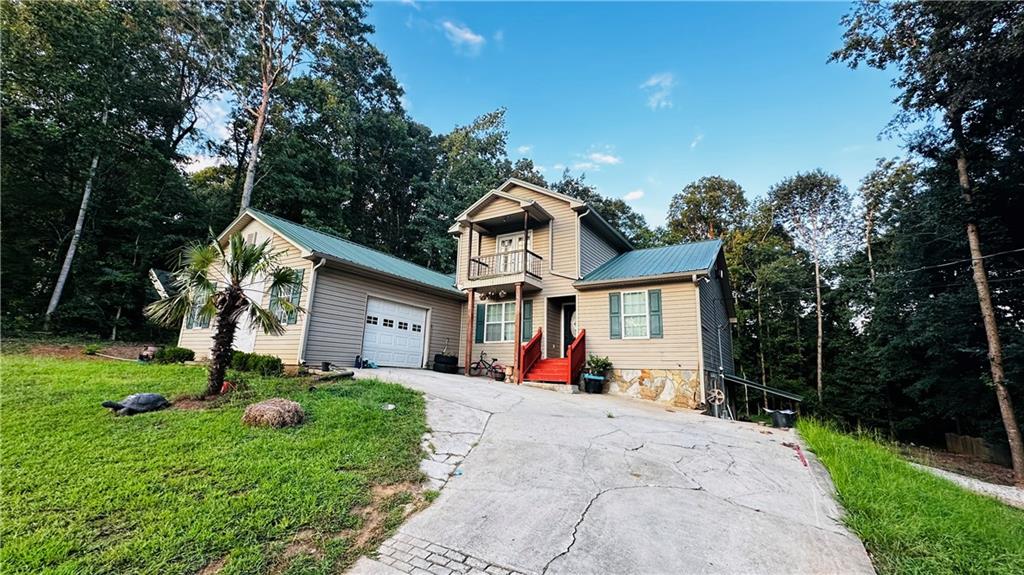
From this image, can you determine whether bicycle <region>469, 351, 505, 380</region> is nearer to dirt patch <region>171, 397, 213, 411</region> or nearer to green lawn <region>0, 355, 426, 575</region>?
green lawn <region>0, 355, 426, 575</region>

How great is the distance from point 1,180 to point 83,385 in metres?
15.2

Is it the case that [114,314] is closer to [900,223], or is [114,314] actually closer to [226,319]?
[226,319]

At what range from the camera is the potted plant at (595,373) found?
36.6 feet

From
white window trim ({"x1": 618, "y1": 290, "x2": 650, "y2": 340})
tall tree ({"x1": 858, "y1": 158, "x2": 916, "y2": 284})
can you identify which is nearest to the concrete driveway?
white window trim ({"x1": 618, "y1": 290, "x2": 650, "y2": 340})

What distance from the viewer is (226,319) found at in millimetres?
6797

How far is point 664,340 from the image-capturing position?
432 inches

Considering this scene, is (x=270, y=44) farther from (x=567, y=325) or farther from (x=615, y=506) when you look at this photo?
(x=615, y=506)

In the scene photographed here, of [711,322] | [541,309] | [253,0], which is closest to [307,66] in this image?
[253,0]

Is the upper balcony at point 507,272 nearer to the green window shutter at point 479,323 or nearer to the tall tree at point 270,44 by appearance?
the green window shutter at point 479,323

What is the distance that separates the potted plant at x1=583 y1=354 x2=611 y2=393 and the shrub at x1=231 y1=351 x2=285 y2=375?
793 cm

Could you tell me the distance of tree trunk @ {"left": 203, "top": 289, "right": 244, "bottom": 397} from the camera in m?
6.61

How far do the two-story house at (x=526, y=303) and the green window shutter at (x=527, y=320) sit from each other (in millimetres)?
38

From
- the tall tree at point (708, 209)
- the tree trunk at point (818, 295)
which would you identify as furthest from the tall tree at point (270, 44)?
the tree trunk at point (818, 295)

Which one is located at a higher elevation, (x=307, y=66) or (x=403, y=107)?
(x=403, y=107)
